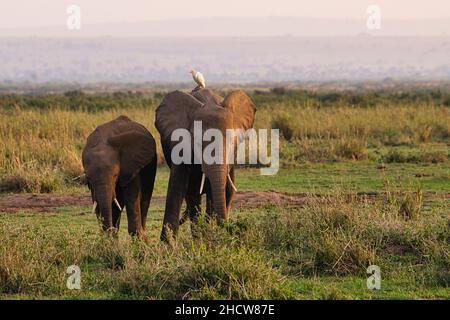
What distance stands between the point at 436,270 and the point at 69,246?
404cm

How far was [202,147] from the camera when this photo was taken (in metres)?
11.4

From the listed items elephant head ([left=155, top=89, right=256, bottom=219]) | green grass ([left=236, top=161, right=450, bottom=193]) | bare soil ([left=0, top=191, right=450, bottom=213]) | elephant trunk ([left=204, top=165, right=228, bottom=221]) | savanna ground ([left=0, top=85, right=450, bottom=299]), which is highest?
elephant head ([left=155, top=89, right=256, bottom=219])

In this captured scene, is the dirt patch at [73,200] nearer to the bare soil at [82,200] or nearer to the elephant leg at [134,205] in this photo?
the bare soil at [82,200]

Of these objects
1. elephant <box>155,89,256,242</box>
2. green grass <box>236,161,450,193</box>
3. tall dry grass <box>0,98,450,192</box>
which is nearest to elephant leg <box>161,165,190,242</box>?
elephant <box>155,89,256,242</box>

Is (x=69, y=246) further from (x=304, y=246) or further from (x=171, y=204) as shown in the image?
(x=304, y=246)

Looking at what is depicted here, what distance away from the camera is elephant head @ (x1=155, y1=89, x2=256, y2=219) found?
11180 millimetres

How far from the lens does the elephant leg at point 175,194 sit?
A: 11.9m

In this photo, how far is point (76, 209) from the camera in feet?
50.2

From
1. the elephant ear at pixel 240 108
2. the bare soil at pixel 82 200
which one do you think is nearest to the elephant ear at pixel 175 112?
the elephant ear at pixel 240 108

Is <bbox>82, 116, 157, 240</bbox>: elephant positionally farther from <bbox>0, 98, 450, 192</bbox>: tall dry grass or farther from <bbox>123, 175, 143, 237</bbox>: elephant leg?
<bbox>0, 98, 450, 192</bbox>: tall dry grass

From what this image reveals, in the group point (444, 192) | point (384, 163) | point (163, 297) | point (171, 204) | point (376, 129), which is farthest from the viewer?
point (376, 129)

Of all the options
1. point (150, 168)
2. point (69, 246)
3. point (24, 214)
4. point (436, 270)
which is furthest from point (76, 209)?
point (436, 270)

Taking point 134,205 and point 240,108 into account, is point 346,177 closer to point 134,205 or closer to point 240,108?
point 240,108

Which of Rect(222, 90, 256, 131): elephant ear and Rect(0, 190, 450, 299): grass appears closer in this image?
Rect(0, 190, 450, 299): grass
